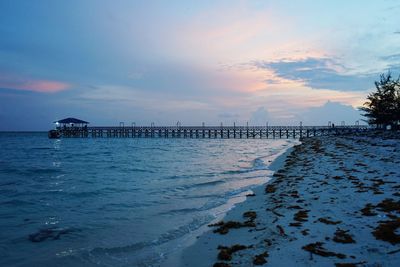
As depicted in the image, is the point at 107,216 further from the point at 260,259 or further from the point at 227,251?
the point at 260,259

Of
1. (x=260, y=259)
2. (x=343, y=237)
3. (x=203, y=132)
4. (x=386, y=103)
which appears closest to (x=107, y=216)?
(x=260, y=259)

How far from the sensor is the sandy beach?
4.16 metres

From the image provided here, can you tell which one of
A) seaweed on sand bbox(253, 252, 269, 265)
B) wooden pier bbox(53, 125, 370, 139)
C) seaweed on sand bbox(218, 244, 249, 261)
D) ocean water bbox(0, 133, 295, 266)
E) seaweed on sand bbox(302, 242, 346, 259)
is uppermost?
wooden pier bbox(53, 125, 370, 139)

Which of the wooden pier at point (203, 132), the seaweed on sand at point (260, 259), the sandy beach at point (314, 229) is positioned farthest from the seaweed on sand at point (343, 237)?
the wooden pier at point (203, 132)

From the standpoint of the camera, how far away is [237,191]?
1138 cm

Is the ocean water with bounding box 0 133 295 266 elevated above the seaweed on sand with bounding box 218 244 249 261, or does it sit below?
below

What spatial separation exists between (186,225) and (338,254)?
3.81 meters

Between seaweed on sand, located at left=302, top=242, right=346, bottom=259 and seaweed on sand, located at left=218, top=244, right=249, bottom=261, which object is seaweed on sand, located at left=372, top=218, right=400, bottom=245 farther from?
seaweed on sand, located at left=218, top=244, right=249, bottom=261

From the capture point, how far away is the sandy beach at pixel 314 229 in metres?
4.16

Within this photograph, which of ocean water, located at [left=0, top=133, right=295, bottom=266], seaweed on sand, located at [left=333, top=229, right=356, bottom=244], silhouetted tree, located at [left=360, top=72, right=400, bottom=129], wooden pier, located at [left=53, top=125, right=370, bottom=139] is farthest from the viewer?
wooden pier, located at [left=53, top=125, right=370, bottom=139]


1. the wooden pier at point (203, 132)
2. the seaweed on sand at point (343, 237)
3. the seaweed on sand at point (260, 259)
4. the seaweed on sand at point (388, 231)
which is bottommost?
the seaweed on sand at point (260, 259)

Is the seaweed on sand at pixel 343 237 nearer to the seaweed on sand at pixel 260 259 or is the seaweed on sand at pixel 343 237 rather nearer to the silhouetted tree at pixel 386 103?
the seaweed on sand at pixel 260 259

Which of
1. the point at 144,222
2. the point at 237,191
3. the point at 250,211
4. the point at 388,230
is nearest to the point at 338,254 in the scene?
the point at 388,230

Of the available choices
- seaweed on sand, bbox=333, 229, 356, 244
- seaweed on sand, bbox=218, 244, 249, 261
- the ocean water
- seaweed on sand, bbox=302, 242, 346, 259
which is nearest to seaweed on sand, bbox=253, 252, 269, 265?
seaweed on sand, bbox=218, 244, 249, 261
